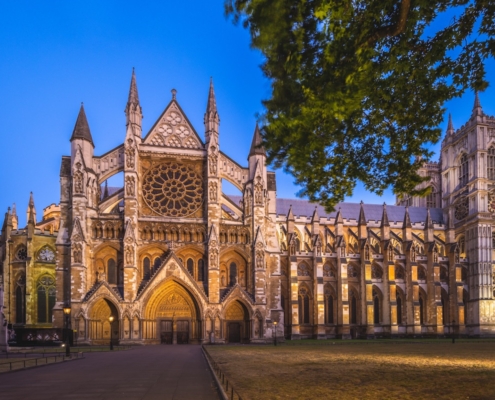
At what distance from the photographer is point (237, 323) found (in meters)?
47.3

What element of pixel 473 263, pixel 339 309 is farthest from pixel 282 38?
pixel 473 263

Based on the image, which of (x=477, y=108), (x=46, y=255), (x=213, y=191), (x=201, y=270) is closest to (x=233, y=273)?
(x=201, y=270)

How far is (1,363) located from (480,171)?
6246 centimetres

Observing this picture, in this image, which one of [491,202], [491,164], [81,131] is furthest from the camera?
[491,164]

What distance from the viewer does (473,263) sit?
66.9 metres

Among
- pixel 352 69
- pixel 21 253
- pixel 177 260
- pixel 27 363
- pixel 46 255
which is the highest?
pixel 352 69

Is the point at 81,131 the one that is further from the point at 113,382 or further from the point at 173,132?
the point at 113,382

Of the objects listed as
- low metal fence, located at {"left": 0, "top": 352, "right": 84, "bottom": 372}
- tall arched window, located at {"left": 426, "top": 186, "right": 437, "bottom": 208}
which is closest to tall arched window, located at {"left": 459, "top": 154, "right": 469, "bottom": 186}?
tall arched window, located at {"left": 426, "top": 186, "right": 437, "bottom": 208}

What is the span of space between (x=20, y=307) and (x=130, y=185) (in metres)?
18.1

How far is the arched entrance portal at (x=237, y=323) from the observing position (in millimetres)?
47000

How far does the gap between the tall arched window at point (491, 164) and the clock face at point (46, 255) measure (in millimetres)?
53777

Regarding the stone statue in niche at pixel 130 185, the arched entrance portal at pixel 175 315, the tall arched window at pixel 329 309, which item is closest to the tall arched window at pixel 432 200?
the tall arched window at pixel 329 309

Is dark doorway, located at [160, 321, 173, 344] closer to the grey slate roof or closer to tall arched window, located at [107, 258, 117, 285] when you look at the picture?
tall arched window, located at [107, 258, 117, 285]

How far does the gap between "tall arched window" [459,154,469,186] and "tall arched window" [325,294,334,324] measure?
85.9 ft
